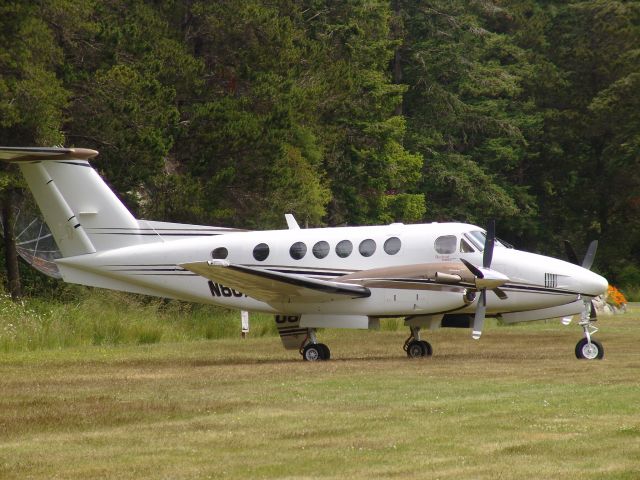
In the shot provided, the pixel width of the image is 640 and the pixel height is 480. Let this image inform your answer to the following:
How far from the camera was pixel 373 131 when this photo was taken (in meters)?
52.2

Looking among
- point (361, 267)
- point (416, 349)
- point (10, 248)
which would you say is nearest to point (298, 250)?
point (361, 267)

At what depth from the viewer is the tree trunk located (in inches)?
1344

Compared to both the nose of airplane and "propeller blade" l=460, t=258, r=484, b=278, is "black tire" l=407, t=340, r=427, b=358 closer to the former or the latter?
"propeller blade" l=460, t=258, r=484, b=278

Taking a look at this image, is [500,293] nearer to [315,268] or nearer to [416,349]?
[416,349]

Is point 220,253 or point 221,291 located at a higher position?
point 220,253

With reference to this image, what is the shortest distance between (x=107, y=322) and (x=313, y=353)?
8.30 m

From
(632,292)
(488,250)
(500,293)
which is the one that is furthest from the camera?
(632,292)

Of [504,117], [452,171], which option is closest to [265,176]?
[452,171]

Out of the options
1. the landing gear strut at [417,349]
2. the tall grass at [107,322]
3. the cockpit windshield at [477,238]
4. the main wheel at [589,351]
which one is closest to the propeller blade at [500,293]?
the cockpit windshield at [477,238]

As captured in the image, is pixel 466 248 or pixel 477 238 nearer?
pixel 466 248

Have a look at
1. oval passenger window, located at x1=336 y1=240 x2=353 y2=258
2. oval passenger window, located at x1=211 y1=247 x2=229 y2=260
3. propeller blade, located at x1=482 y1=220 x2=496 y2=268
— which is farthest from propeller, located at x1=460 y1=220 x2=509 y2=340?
oval passenger window, located at x1=211 y1=247 x2=229 y2=260

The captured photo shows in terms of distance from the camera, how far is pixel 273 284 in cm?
2252

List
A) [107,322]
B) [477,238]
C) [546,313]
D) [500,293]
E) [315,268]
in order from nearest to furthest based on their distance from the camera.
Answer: [500,293] → [477,238] → [546,313] → [315,268] → [107,322]

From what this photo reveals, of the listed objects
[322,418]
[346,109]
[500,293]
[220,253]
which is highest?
[346,109]
